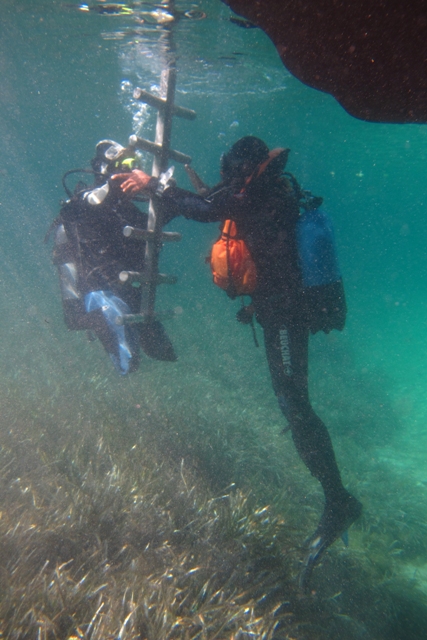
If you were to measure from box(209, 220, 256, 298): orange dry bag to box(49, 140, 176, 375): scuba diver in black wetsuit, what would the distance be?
1.27m

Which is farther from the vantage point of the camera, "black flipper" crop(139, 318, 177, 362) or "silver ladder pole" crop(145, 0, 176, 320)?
"black flipper" crop(139, 318, 177, 362)

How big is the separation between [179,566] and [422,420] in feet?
56.4

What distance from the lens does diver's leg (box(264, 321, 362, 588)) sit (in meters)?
3.72

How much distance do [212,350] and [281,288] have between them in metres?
10.2

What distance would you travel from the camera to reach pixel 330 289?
4055 mm

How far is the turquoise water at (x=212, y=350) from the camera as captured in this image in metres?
6.31

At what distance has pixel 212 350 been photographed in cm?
1407

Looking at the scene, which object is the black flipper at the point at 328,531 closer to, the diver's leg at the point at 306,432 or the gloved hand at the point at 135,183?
the diver's leg at the point at 306,432

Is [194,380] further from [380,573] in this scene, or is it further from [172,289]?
[172,289]

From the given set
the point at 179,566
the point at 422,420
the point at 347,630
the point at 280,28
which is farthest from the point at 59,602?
the point at 422,420

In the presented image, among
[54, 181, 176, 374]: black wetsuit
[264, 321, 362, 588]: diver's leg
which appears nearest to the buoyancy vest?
[264, 321, 362, 588]: diver's leg

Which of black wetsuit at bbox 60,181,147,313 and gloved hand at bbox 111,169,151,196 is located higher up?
gloved hand at bbox 111,169,151,196

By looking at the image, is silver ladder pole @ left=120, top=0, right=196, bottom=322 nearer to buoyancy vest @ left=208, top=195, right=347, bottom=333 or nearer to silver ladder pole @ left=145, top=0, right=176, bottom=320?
silver ladder pole @ left=145, top=0, right=176, bottom=320

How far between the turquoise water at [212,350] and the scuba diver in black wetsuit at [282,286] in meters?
1.47
